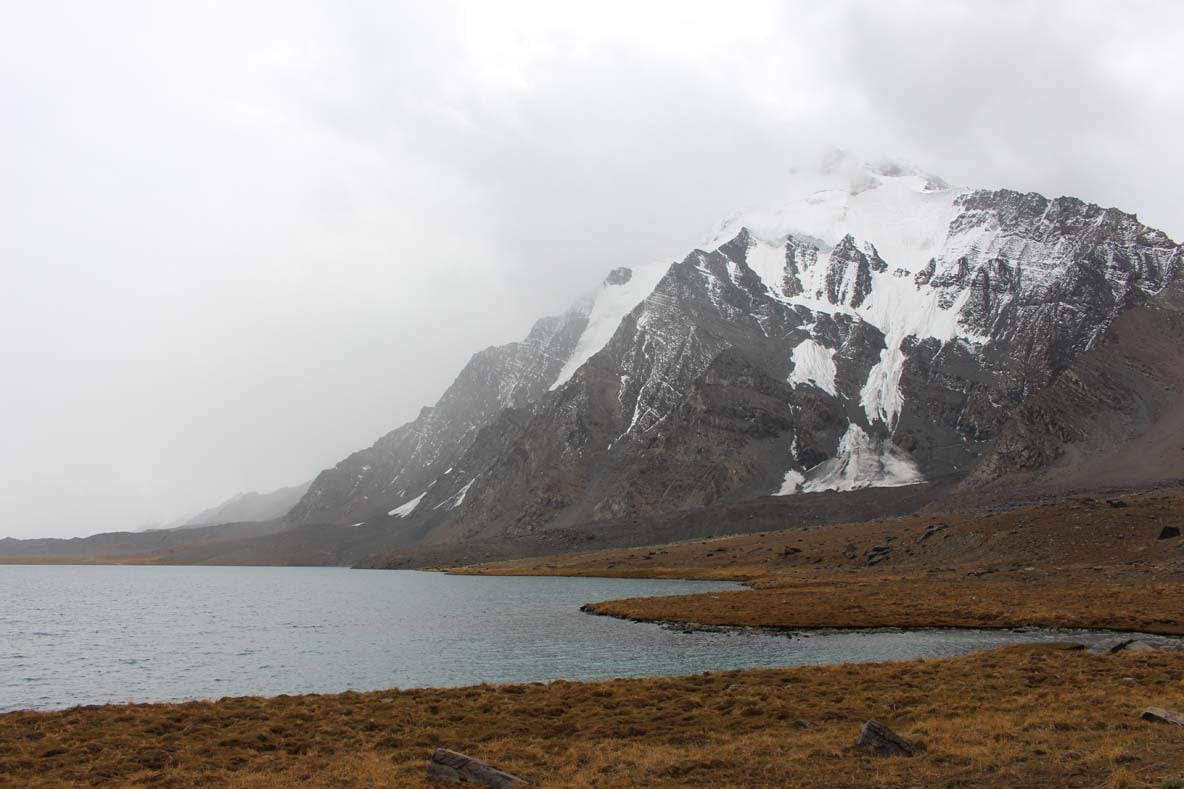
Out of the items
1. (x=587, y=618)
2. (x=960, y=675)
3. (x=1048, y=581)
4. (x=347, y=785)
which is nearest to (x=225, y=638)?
(x=587, y=618)

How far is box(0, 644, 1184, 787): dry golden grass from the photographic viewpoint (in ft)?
76.2

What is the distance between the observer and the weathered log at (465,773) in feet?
75.7

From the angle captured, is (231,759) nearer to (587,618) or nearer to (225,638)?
(225,638)

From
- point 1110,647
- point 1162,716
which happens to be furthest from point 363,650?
point 1162,716

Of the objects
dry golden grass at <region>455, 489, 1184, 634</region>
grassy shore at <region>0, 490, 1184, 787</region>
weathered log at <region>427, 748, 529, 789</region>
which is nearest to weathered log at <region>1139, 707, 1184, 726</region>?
grassy shore at <region>0, 490, 1184, 787</region>

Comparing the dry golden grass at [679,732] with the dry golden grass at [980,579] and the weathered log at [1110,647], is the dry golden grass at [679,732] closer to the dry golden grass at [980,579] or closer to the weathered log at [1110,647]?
the weathered log at [1110,647]

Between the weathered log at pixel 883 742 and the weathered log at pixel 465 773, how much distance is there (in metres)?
11.2

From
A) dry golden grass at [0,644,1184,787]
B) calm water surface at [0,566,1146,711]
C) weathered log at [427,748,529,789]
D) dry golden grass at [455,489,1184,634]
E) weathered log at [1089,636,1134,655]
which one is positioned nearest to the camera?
weathered log at [427,748,529,789]

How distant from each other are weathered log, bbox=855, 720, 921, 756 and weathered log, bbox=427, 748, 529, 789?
1119cm

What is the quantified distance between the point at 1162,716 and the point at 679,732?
16.7 meters

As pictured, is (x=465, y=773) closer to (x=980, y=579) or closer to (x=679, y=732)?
(x=679, y=732)

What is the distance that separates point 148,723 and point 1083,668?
45146mm

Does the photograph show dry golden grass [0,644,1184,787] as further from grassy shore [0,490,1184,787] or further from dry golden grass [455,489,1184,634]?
dry golden grass [455,489,1184,634]

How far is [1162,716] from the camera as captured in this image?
85.9 ft
